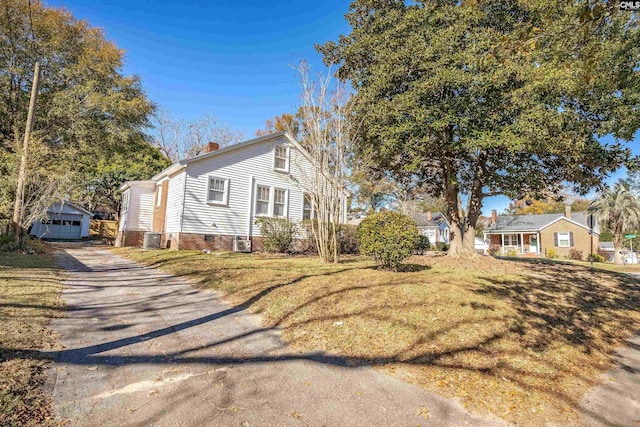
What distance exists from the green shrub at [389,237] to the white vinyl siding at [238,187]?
7.10 metres

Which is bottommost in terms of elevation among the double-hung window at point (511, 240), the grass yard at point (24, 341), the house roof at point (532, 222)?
the grass yard at point (24, 341)

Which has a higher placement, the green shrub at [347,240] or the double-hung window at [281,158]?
the double-hung window at [281,158]

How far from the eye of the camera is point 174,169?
16547mm

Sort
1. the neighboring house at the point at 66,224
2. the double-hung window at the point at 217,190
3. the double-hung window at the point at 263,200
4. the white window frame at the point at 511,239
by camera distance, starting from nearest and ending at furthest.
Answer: the double-hung window at the point at 217,190 → the double-hung window at the point at 263,200 → the neighboring house at the point at 66,224 → the white window frame at the point at 511,239

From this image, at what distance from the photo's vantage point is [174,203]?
16438 mm

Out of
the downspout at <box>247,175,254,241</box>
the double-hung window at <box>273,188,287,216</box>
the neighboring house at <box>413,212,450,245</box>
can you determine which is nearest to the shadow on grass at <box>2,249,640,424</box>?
the downspout at <box>247,175,254,241</box>

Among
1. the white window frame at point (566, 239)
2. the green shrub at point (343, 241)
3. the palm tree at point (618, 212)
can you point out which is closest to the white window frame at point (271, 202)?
the green shrub at point (343, 241)

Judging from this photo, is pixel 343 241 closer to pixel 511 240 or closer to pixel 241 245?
pixel 241 245

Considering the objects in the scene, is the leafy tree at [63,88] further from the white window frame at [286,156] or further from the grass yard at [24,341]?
the grass yard at [24,341]

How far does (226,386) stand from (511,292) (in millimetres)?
6469

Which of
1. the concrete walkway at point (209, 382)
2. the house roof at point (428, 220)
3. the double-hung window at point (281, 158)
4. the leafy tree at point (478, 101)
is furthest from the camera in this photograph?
the house roof at point (428, 220)

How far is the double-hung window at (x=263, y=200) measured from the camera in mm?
17922

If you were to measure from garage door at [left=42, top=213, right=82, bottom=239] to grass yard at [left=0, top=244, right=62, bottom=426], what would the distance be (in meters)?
27.2

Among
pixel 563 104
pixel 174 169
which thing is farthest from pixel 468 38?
pixel 174 169
